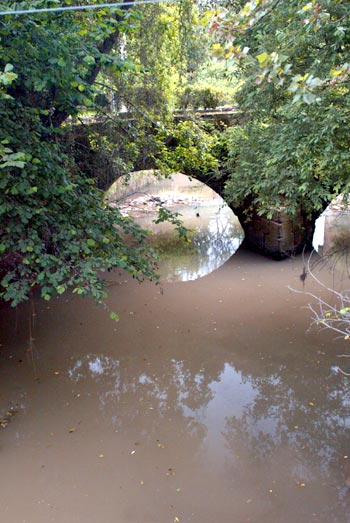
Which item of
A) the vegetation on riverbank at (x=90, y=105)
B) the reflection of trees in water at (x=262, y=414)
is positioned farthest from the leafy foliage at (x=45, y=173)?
the reflection of trees in water at (x=262, y=414)

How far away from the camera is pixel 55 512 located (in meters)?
2.80

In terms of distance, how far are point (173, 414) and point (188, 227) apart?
7892mm

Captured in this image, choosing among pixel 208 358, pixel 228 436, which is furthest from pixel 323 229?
pixel 228 436

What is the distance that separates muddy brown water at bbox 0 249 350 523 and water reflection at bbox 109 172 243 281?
1602 mm

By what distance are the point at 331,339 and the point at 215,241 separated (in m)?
5.86

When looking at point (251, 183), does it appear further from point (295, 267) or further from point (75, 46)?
point (295, 267)

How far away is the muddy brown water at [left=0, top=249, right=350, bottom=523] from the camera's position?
2.87m

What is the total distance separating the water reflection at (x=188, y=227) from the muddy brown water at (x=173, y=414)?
160 centimetres

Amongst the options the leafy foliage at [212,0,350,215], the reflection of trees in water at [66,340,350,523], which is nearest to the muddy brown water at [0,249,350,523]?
the reflection of trees in water at [66,340,350,523]

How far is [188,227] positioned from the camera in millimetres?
11406

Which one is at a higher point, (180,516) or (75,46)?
(75,46)

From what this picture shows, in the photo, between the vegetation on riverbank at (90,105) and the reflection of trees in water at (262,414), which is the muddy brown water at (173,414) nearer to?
the reflection of trees in water at (262,414)

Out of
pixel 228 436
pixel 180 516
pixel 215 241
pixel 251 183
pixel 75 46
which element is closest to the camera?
pixel 180 516

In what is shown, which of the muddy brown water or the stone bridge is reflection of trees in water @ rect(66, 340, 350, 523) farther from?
the stone bridge
